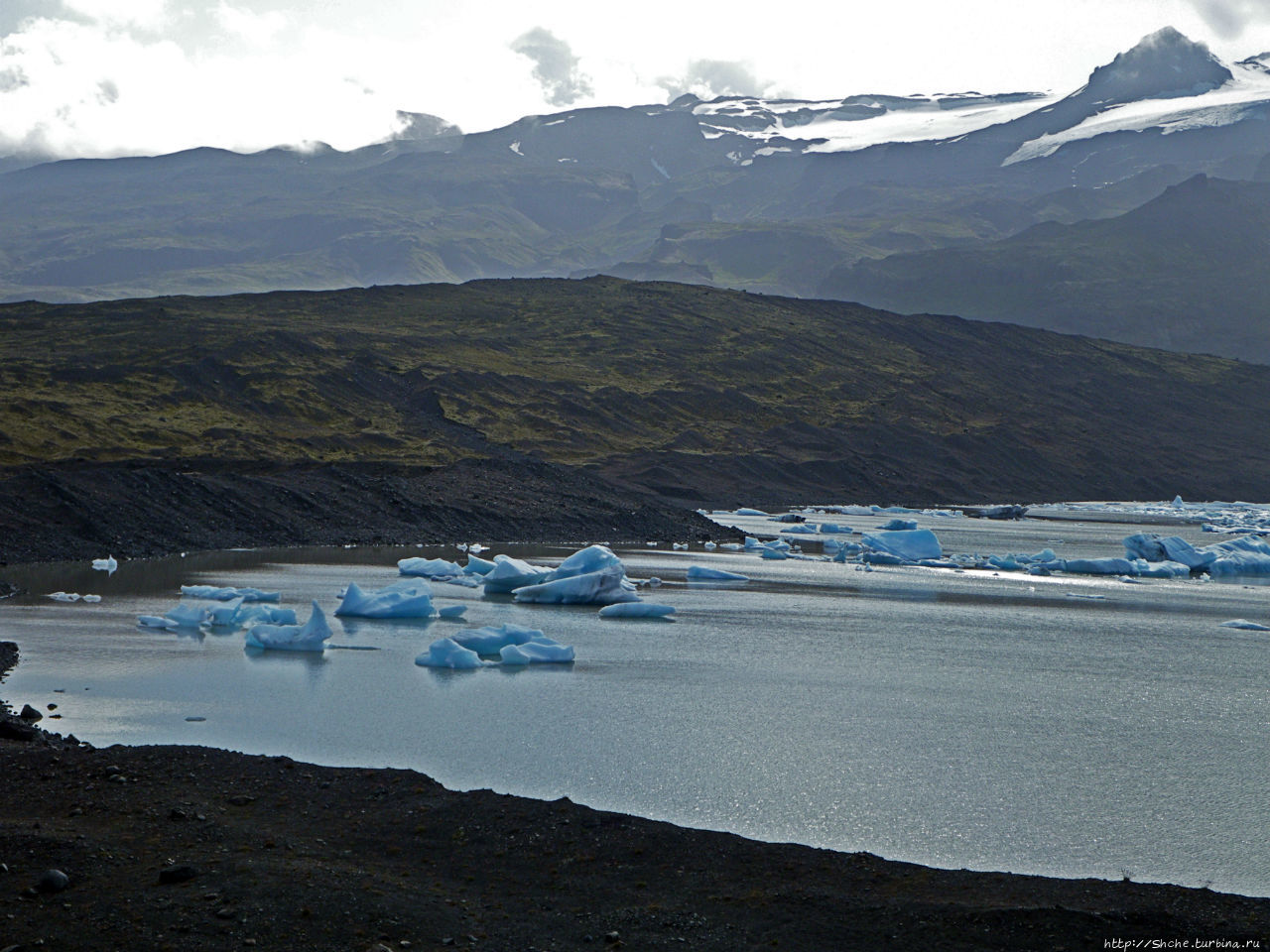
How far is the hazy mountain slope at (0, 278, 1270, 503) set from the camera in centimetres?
7231

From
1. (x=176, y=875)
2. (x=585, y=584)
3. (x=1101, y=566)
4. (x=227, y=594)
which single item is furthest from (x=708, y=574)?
(x=176, y=875)

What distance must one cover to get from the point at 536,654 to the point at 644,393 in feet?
243

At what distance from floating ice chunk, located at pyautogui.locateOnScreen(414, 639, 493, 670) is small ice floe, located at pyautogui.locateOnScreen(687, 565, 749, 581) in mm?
19478

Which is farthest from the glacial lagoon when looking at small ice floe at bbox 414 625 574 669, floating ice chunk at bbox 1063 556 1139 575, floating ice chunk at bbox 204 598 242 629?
floating ice chunk at bbox 1063 556 1139 575

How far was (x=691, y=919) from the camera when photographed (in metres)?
10.9

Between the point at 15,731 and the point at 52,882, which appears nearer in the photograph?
the point at 52,882

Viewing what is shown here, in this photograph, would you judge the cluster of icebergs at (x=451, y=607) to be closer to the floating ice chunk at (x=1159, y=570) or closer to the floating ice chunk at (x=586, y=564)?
the floating ice chunk at (x=586, y=564)

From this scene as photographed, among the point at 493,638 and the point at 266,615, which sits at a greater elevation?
the point at 266,615

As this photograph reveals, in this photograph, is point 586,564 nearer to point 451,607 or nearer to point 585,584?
point 585,584

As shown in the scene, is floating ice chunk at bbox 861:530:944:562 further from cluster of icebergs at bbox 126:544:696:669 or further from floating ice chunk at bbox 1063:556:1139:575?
cluster of icebergs at bbox 126:544:696:669

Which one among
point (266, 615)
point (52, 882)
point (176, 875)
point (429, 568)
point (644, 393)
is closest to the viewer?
point (52, 882)

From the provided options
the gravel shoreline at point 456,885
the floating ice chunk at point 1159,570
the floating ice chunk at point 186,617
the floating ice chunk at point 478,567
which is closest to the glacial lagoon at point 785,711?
the floating ice chunk at point 186,617

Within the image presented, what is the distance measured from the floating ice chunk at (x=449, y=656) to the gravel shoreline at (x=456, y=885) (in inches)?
387

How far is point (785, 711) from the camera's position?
2211 cm
